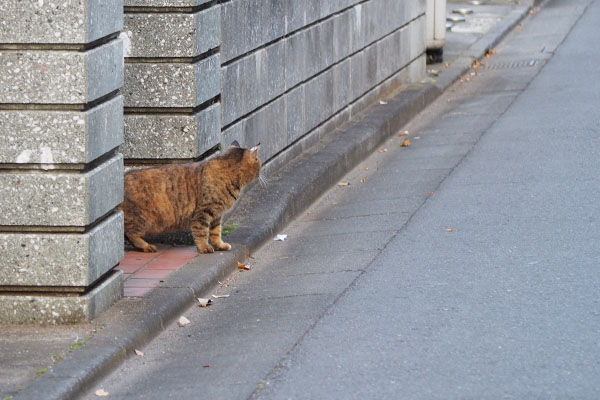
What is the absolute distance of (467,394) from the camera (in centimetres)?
537

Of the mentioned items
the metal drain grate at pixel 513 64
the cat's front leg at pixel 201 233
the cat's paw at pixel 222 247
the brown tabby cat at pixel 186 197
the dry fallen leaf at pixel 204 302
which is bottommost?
the metal drain grate at pixel 513 64

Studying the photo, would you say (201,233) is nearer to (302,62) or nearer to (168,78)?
(168,78)

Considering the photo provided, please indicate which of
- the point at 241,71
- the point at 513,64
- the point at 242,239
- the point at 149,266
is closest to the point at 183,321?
the point at 149,266

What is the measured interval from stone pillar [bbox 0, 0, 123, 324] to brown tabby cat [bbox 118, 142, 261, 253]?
4.81 ft

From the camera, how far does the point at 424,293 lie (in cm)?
704

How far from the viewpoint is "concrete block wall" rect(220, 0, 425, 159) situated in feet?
29.9

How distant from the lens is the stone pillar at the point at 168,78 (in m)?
7.93

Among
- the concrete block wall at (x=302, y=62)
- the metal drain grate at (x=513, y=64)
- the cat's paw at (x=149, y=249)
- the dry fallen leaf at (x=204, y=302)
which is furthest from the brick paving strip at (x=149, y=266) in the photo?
the metal drain grate at (x=513, y=64)

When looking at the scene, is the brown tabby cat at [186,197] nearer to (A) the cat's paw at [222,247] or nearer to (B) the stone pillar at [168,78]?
(A) the cat's paw at [222,247]

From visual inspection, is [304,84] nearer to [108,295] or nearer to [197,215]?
[197,215]

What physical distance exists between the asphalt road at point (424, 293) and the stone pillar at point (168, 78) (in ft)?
3.22

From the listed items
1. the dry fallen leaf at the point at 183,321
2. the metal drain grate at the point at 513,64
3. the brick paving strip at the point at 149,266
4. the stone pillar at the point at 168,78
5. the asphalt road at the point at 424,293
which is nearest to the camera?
the asphalt road at the point at 424,293

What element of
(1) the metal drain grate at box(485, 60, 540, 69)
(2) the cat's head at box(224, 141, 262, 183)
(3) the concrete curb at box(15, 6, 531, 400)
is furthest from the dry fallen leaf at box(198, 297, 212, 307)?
(1) the metal drain grate at box(485, 60, 540, 69)

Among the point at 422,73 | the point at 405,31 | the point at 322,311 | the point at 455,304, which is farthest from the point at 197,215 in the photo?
the point at 422,73
